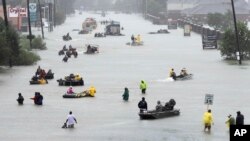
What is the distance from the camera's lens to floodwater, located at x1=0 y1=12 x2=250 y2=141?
4191 centimetres

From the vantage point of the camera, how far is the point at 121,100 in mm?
55688

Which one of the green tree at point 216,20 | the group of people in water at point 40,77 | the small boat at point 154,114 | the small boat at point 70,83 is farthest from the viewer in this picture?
the green tree at point 216,20

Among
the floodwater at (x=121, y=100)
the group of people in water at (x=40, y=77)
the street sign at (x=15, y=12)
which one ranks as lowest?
the floodwater at (x=121, y=100)

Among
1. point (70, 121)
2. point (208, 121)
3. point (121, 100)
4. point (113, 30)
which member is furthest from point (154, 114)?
point (113, 30)

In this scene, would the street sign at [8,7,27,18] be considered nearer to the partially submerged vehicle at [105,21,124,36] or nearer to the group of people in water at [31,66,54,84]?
the partially submerged vehicle at [105,21,124,36]

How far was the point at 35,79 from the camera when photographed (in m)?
66.5

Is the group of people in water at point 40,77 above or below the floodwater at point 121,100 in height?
above

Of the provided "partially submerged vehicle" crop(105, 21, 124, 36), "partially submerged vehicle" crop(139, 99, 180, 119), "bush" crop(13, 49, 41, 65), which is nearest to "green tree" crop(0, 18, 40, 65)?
"bush" crop(13, 49, 41, 65)

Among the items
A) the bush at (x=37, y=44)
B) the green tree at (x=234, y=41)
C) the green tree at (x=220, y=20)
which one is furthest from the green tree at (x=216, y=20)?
the green tree at (x=234, y=41)

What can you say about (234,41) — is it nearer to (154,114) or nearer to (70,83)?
(70,83)

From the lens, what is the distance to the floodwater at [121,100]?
4191cm

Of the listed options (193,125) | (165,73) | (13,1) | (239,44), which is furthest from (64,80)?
(13,1)

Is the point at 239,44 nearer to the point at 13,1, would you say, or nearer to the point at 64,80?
the point at 64,80

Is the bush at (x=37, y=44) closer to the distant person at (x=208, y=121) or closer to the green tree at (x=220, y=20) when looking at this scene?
the green tree at (x=220, y=20)
